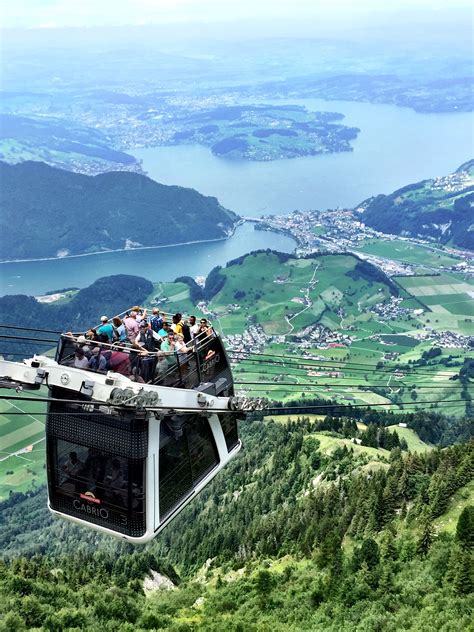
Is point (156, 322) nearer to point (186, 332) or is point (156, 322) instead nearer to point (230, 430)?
point (186, 332)

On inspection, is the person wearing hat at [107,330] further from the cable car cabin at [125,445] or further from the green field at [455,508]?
the green field at [455,508]

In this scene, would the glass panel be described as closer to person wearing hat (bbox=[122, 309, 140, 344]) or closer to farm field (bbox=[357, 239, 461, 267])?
person wearing hat (bbox=[122, 309, 140, 344])

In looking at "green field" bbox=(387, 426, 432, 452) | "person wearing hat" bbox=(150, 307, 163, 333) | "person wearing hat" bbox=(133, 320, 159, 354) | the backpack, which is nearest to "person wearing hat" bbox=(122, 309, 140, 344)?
"person wearing hat" bbox=(133, 320, 159, 354)

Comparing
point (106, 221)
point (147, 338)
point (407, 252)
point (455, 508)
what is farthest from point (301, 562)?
point (106, 221)

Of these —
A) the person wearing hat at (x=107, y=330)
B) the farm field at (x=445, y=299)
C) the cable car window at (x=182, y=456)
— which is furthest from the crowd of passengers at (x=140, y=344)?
the farm field at (x=445, y=299)

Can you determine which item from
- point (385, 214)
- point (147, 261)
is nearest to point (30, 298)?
point (147, 261)
